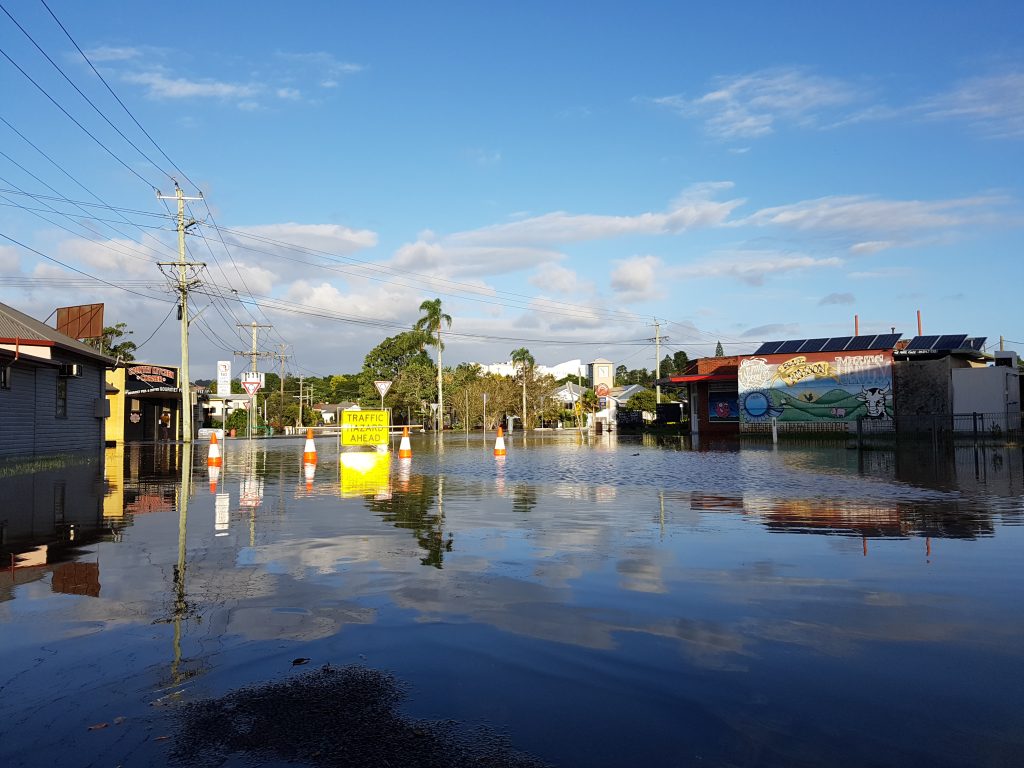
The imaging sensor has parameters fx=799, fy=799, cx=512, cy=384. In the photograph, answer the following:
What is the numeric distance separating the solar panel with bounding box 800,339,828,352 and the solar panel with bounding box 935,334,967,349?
585 cm

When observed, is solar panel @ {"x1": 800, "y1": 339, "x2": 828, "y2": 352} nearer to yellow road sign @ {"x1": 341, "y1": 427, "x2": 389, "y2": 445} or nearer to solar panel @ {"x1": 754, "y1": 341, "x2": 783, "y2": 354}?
solar panel @ {"x1": 754, "y1": 341, "x2": 783, "y2": 354}

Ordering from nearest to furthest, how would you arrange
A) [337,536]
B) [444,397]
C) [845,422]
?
[337,536] < [845,422] < [444,397]

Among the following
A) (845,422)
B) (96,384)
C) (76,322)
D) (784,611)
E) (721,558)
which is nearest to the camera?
(784,611)

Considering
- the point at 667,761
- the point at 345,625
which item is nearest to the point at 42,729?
the point at 345,625

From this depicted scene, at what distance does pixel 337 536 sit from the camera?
8.95 meters

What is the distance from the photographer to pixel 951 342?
143 feet

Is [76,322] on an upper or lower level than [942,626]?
upper

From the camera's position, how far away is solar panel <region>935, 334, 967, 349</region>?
43253mm

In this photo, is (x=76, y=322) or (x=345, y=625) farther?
(x=76, y=322)

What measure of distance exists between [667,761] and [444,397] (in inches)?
3461

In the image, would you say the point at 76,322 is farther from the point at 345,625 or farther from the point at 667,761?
the point at 667,761

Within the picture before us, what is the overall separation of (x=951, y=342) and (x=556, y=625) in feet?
149

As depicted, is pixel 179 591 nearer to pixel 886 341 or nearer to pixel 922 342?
pixel 886 341

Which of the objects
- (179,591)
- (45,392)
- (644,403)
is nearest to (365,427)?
(45,392)
